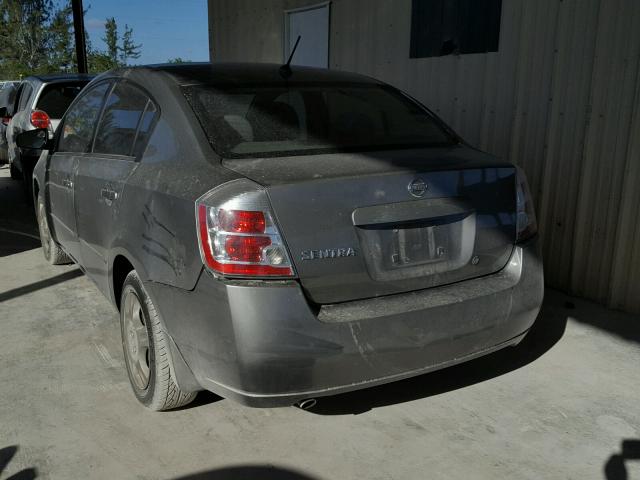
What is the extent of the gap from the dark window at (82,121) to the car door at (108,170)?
0.59 ft

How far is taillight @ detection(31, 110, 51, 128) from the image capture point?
27.3 feet

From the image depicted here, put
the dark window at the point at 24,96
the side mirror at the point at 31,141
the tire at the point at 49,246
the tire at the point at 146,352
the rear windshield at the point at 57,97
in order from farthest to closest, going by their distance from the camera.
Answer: the dark window at the point at 24,96 → the rear windshield at the point at 57,97 → the tire at the point at 49,246 → the side mirror at the point at 31,141 → the tire at the point at 146,352

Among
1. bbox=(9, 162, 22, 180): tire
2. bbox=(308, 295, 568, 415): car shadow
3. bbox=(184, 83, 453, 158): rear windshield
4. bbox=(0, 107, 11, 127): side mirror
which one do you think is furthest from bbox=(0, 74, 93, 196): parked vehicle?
bbox=(308, 295, 568, 415): car shadow

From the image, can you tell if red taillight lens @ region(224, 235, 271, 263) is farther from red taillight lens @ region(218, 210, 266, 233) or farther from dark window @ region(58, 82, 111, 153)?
dark window @ region(58, 82, 111, 153)

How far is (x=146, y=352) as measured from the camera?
3.12 meters

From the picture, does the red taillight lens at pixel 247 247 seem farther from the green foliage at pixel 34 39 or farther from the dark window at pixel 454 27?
the green foliage at pixel 34 39

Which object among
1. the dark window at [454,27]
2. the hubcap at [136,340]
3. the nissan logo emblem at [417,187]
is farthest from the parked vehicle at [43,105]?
the nissan logo emblem at [417,187]

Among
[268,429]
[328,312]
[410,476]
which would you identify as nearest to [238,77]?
[328,312]

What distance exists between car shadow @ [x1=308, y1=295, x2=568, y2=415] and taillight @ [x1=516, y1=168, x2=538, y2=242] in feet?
3.12

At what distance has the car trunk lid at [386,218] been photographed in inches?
93.7

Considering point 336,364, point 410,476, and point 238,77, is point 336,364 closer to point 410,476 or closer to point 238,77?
point 410,476

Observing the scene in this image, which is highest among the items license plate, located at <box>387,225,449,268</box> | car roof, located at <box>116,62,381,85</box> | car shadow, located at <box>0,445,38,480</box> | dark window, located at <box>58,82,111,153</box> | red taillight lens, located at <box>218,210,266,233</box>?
car roof, located at <box>116,62,381,85</box>

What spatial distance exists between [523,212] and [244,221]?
1.34 meters

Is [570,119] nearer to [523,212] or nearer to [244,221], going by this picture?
[523,212]
